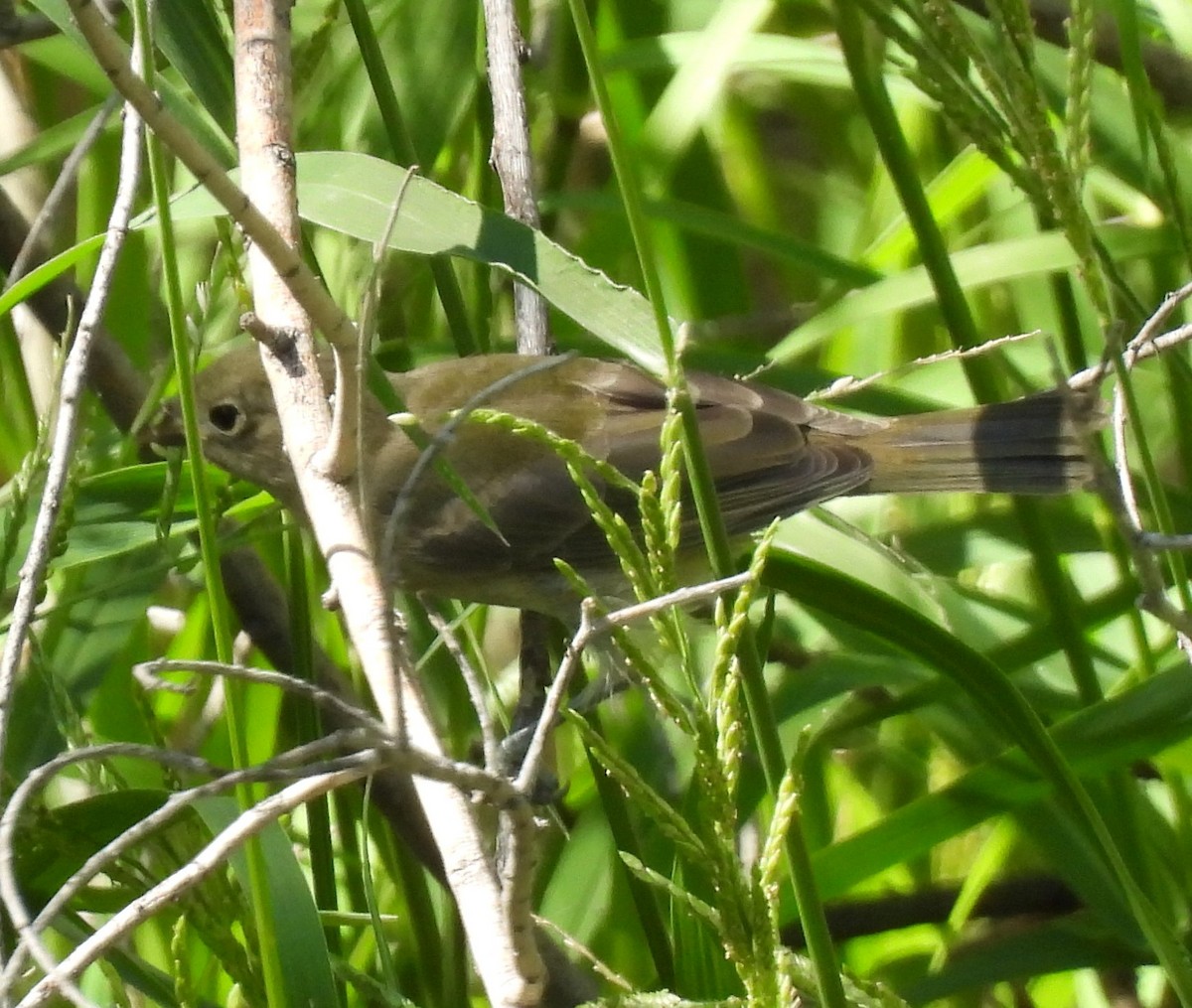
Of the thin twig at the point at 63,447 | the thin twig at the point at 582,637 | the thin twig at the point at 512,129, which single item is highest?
the thin twig at the point at 512,129

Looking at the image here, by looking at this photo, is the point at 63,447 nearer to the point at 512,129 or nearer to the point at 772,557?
the point at 772,557

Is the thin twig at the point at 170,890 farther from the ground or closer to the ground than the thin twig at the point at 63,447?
closer to the ground

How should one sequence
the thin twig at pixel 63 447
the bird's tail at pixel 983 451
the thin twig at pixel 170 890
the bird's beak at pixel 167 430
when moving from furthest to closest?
the bird's tail at pixel 983 451 < the bird's beak at pixel 167 430 < the thin twig at pixel 63 447 < the thin twig at pixel 170 890

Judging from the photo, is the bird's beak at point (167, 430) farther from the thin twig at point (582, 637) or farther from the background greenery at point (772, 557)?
the thin twig at point (582, 637)

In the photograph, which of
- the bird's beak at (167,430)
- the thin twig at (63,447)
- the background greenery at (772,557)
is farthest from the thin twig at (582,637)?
the bird's beak at (167,430)

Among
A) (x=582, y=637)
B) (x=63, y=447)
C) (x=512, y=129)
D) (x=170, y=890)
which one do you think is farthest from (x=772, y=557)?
(x=512, y=129)

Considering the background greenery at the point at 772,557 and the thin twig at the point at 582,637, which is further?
the background greenery at the point at 772,557
